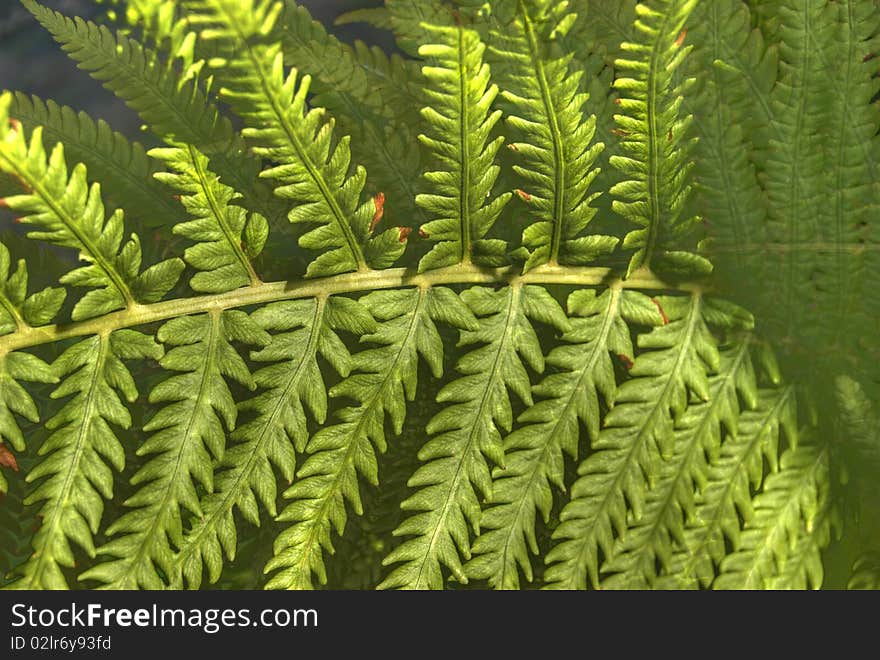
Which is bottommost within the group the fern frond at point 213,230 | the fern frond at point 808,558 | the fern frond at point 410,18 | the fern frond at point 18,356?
the fern frond at point 808,558

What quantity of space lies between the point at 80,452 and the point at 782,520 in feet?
4.12

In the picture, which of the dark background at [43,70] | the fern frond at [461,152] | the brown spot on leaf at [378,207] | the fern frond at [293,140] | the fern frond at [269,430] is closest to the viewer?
the fern frond at [293,140]

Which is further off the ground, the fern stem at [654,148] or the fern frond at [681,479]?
the fern stem at [654,148]

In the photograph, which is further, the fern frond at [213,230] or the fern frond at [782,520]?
the fern frond at [782,520]

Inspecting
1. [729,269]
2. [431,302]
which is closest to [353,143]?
[431,302]

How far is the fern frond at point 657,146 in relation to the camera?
127cm

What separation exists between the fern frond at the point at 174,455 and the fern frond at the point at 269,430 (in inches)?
1.2

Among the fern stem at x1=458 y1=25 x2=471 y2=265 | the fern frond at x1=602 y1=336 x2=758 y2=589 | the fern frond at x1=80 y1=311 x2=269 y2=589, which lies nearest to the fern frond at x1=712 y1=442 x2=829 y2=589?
the fern frond at x1=602 y1=336 x2=758 y2=589

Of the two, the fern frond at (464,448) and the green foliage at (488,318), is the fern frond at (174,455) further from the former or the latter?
the fern frond at (464,448)

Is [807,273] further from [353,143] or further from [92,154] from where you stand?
[92,154]

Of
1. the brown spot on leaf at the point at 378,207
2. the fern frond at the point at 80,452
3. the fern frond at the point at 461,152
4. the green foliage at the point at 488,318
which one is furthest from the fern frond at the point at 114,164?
the fern frond at the point at 461,152

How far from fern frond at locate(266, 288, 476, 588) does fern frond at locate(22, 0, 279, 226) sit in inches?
14.0

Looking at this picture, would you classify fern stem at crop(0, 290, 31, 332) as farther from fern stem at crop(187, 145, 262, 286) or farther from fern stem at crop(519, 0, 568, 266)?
fern stem at crop(519, 0, 568, 266)

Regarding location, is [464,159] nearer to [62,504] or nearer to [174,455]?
[174,455]
